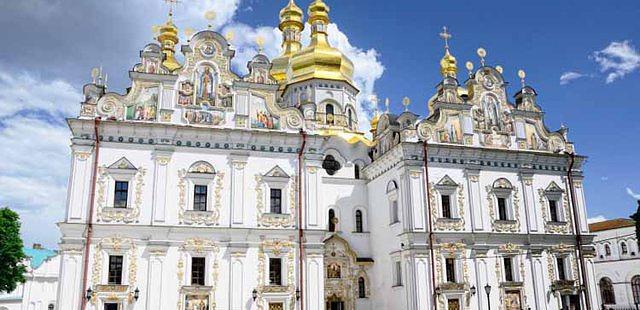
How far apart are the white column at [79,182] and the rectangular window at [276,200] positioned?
694 cm

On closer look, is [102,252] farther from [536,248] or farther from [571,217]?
[571,217]

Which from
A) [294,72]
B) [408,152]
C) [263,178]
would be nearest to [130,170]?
[263,178]

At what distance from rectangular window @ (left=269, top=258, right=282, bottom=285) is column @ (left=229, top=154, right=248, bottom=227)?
196 centimetres

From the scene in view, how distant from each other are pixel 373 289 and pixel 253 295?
23.4 ft

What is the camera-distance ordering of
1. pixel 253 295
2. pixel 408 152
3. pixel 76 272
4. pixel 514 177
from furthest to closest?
pixel 514 177 → pixel 408 152 → pixel 253 295 → pixel 76 272

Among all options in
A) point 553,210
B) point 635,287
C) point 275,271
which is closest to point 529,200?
point 553,210

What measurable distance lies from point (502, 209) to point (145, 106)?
16327mm

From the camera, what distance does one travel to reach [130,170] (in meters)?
22.1

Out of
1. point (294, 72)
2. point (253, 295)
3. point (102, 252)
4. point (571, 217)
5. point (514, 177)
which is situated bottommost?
point (253, 295)

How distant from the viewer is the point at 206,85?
78.4 feet

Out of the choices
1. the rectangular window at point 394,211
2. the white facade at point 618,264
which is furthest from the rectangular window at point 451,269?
the white facade at point 618,264

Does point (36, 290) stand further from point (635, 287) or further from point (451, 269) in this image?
point (635, 287)

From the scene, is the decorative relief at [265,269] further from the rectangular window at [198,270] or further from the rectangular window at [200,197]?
the rectangular window at [200,197]

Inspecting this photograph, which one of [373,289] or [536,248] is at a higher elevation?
[536,248]
